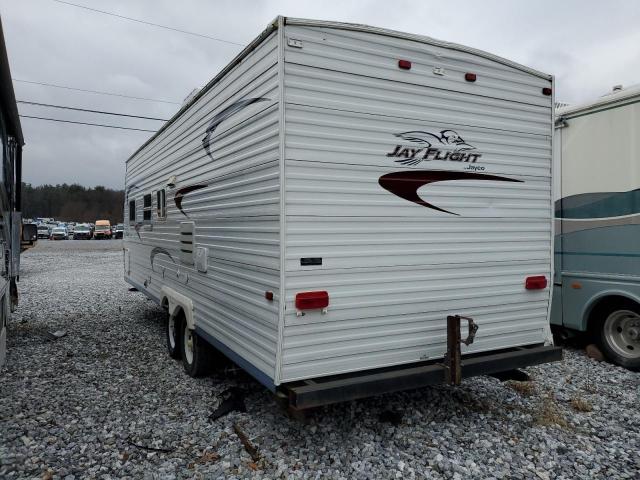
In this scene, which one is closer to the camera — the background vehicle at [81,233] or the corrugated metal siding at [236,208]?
the corrugated metal siding at [236,208]

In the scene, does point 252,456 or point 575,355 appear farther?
point 575,355

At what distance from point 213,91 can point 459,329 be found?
9.82 feet

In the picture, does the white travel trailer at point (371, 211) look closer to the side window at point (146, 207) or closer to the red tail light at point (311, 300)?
the red tail light at point (311, 300)

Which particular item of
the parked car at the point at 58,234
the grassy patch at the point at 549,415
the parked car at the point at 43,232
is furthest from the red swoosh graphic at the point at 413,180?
the parked car at the point at 43,232

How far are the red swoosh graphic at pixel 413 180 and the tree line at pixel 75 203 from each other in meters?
74.2

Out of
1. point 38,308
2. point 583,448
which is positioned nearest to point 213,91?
point 583,448

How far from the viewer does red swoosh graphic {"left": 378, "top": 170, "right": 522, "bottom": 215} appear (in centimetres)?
358

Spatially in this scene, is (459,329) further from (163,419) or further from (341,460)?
(163,419)

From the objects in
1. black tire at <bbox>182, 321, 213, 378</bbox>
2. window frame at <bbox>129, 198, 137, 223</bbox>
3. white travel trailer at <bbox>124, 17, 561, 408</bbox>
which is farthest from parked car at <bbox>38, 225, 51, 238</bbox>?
white travel trailer at <bbox>124, 17, 561, 408</bbox>

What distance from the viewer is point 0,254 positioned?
3.93 metres

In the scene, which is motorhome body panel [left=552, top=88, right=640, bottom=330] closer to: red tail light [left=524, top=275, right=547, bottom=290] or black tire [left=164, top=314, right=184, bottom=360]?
red tail light [left=524, top=275, right=547, bottom=290]

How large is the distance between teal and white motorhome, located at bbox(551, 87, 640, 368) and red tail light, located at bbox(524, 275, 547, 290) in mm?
1512

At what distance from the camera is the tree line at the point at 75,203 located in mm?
74250

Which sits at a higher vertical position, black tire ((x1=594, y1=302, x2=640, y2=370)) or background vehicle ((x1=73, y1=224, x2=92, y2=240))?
background vehicle ((x1=73, y1=224, x2=92, y2=240))
